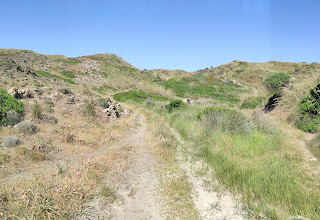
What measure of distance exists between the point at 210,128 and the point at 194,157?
2323 mm

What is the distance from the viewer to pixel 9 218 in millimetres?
3242

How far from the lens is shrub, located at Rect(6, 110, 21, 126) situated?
8.27 meters

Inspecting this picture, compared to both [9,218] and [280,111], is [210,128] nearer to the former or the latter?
[9,218]

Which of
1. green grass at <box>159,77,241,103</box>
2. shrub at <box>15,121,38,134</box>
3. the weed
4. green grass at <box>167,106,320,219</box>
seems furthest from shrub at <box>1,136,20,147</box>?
green grass at <box>159,77,241,103</box>

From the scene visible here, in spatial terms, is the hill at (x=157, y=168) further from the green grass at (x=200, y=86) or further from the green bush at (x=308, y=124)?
the green grass at (x=200, y=86)

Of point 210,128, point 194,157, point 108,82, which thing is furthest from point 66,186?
point 108,82

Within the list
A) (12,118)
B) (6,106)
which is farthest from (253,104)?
(6,106)

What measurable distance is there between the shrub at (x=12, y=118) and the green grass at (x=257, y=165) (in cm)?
819

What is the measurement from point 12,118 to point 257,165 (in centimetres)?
1028

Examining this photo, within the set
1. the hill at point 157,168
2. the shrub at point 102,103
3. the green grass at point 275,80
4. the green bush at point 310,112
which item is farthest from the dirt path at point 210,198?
the green grass at point 275,80

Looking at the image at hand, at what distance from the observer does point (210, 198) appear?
14.9ft

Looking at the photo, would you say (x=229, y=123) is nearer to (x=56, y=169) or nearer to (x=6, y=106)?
(x=56, y=169)

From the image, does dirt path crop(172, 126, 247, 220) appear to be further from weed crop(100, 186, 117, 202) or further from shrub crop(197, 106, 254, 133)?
shrub crop(197, 106, 254, 133)

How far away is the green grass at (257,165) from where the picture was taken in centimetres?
386
